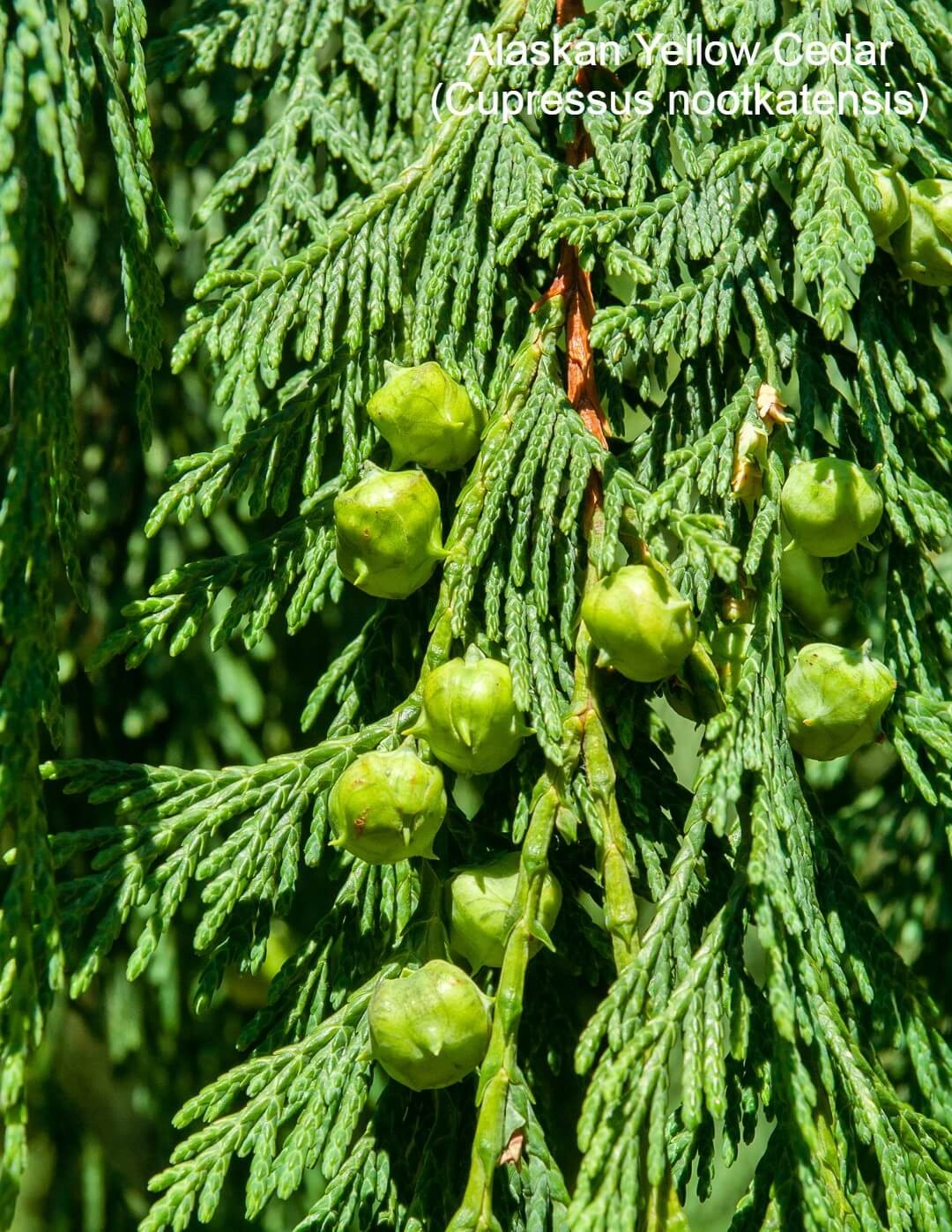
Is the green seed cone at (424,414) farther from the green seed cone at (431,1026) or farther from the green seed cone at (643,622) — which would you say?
→ the green seed cone at (431,1026)

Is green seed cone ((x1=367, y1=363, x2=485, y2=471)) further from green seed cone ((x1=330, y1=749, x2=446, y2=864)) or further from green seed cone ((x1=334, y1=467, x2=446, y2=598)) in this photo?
green seed cone ((x1=330, y1=749, x2=446, y2=864))

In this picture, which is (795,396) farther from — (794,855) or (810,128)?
(794,855)

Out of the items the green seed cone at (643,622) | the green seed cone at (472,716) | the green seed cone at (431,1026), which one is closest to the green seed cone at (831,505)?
the green seed cone at (643,622)

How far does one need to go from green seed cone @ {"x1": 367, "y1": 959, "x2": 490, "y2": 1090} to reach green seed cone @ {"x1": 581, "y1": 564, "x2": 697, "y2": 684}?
0.85 feet

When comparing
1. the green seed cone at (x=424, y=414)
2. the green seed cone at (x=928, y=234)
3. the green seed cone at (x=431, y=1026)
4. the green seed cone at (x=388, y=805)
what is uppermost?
the green seed cone at (x=928, y=234)

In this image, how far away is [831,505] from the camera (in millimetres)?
957

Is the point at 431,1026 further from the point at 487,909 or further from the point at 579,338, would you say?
the point at 579,338

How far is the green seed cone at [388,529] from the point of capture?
0.94 m

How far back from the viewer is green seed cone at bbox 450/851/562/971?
89 cm

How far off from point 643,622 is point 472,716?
0.14m

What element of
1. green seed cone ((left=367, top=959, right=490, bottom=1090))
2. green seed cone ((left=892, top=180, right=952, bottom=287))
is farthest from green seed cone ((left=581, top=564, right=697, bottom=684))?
green seed cone ((left=892, top=180, right=952, bottom=287))

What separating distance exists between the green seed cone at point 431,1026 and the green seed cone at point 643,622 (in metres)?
0.26

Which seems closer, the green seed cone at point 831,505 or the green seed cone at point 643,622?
the green seed cone at point 643,622

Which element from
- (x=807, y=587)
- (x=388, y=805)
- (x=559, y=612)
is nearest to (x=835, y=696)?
(x=807, y=587)
